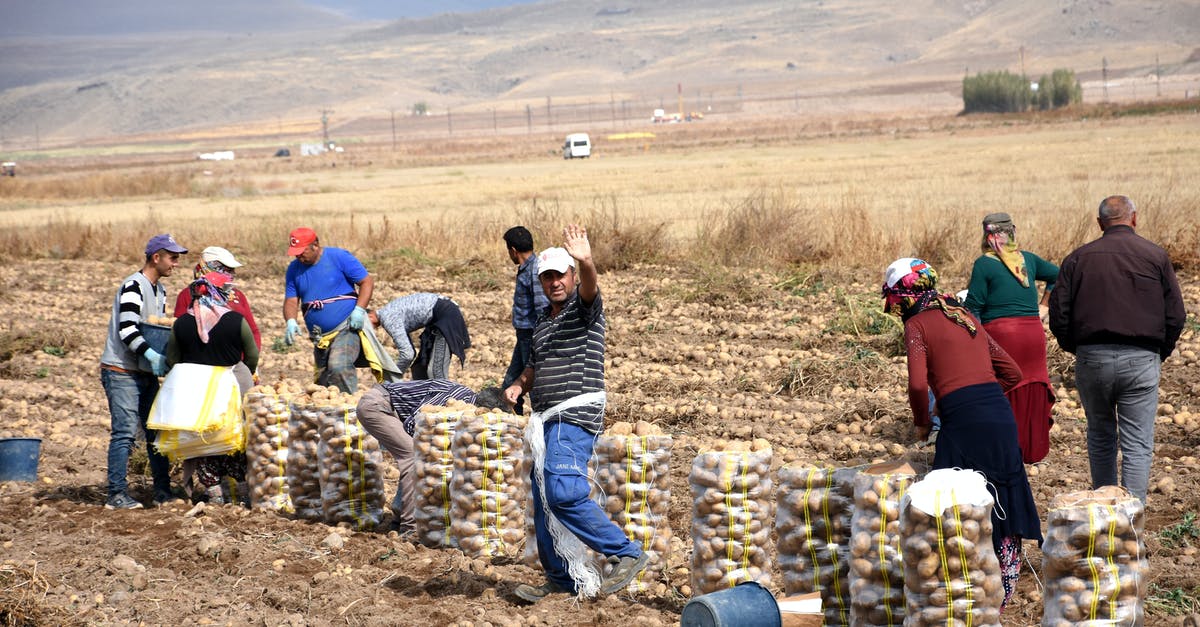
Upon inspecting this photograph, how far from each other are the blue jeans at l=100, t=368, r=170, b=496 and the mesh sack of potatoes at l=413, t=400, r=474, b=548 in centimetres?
231

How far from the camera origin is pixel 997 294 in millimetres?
7301

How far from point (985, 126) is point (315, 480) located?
67.0 metres

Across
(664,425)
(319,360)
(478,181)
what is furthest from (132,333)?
(478,181)

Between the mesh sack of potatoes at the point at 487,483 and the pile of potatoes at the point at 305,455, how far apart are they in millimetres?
1241

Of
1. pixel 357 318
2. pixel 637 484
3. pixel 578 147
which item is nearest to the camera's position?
pixel 637 484

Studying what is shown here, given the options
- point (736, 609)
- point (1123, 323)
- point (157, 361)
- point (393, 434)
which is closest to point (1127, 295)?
point (1123, 323)

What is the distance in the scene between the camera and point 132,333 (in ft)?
26.7

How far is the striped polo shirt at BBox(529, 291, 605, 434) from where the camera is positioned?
5.94 metres

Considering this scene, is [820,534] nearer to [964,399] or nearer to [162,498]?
[964,399]

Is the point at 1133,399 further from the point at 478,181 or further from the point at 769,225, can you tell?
the point at 478,181

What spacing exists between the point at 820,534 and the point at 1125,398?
2324 millimetres

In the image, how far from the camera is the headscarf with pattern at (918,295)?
551 cm

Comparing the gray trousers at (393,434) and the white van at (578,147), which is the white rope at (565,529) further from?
the white van at (578,147)

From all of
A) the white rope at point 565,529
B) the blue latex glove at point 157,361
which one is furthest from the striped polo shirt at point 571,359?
the blue latex glove at point 157,361
